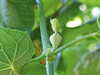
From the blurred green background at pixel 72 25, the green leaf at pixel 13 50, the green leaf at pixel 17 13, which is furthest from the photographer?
the blurred green background at pixel 72 25

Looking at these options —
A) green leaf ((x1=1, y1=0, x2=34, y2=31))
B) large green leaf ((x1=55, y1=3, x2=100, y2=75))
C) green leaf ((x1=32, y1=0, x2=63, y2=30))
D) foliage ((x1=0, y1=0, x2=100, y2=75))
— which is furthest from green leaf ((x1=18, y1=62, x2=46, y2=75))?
green leaf ((x1=32, y1=0, x2=63, y2=30))

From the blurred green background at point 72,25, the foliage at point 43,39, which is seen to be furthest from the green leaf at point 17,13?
the blurred green background at point 72,25

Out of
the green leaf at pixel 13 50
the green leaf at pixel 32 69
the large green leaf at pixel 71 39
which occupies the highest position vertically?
the green leaf at pixel 13 50

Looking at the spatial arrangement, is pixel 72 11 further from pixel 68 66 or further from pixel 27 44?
pixel 27 44

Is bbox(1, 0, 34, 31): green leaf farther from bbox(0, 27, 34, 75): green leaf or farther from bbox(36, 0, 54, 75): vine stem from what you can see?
bbox(0, 27, 34, 75): green leaf

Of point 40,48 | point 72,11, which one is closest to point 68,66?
point 40,48

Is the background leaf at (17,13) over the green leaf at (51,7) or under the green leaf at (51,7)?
over

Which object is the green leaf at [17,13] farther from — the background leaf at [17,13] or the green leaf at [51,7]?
the green leaf at [51,7]
